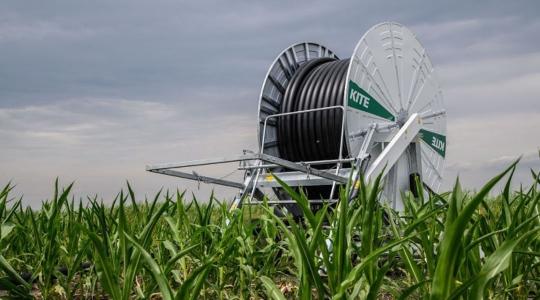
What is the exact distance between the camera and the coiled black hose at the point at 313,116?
7.84 meters

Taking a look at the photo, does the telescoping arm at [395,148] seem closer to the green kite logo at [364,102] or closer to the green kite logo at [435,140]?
the green kite logo at [364,102]

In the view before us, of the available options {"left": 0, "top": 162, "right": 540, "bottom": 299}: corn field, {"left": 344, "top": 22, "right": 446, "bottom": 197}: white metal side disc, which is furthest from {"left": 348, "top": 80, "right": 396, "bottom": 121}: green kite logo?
{"left": 0, "top": 162, "right": 540, "bottom": 299}: corn field

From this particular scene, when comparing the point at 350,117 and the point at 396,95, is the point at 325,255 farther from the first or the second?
the point at 396,95

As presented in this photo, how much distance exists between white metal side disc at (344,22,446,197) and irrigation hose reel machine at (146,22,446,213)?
1 cm

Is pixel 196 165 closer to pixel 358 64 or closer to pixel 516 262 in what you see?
pixel 358 64

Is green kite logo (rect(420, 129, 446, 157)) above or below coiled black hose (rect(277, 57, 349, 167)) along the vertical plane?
below

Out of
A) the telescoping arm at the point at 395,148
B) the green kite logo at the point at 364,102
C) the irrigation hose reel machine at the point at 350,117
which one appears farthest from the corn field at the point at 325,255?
the green kite logo at the point at 364,102

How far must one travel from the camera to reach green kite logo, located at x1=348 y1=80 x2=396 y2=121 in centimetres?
748

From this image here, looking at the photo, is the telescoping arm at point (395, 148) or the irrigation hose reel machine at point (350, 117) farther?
the irrigation hose reel machine at point (350, 117)

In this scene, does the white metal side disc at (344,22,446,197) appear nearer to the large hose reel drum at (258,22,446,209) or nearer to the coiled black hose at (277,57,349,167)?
the large hose reel drum at (258,22,446,209)

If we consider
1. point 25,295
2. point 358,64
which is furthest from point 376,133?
point 25,295

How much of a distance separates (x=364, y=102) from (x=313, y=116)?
758 mm

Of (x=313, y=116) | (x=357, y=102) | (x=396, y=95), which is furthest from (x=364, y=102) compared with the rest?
(x=396, y=95)

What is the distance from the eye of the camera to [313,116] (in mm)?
8070
